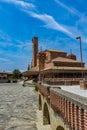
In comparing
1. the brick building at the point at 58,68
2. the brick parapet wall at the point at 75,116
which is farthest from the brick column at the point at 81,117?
the brick building at the point at 58,68

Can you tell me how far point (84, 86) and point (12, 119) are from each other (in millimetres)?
7534

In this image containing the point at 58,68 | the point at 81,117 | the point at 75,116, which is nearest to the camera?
the point at 81,117

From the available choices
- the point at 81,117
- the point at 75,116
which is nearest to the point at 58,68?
the point at 75,116

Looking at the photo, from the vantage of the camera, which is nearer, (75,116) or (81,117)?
(81,117)

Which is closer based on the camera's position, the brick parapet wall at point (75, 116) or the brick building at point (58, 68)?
the brick parapet wall at point (75, 116)

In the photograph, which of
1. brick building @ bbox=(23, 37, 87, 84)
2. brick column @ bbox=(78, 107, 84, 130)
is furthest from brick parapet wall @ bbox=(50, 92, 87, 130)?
brick building @ bbox=(23, 37, 87, 84)

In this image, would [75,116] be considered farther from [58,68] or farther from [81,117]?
[58,68]

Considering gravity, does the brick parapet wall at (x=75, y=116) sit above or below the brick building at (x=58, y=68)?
below

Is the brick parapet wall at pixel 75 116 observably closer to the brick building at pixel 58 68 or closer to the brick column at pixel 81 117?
the brick column at pixel 81 117

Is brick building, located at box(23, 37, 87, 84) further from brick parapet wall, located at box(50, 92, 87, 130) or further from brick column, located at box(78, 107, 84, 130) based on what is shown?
brick column, located at box(78, 107, 84, 130)

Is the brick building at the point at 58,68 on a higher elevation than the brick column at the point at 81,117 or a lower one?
higher

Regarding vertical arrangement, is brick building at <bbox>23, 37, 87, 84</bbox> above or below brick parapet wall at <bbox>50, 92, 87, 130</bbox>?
above

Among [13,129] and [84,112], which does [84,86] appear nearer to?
[13,129]

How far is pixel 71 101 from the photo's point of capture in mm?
4914
